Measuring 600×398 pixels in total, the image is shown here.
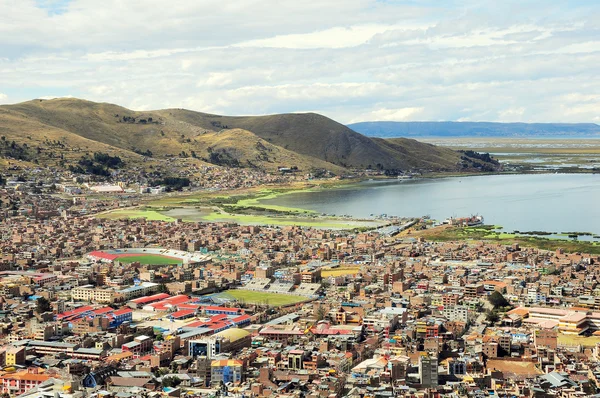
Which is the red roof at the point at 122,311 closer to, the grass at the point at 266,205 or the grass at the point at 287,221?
the grass at the point at 287,221

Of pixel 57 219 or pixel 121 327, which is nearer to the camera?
pixel 121 327

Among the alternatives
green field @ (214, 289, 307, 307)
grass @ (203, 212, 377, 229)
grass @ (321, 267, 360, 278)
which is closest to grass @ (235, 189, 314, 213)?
grass @ (203, 212, 377, 229)

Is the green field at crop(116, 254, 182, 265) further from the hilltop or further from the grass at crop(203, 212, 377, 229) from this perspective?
the hilltop

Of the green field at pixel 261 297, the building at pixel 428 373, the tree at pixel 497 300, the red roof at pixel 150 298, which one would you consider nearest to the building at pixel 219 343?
the building at pixel 428 373

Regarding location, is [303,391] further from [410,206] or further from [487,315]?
[410,206]

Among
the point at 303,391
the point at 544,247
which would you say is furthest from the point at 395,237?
the point at 303,391
